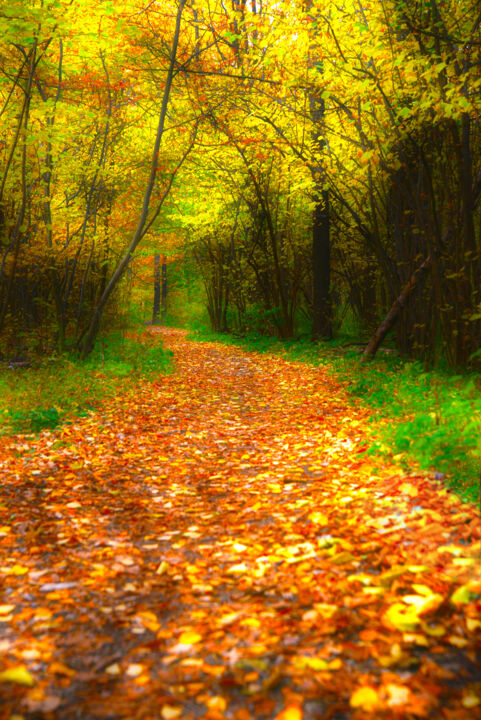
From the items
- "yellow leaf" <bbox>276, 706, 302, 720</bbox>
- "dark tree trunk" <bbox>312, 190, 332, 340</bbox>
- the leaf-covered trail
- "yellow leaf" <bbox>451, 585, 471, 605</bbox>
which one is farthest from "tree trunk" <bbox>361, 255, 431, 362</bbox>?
"yellow leaf" <bbox>276, 706, 302, 720</bbox>

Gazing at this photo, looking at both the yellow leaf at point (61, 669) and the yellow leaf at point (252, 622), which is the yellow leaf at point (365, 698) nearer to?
the yellow leaf at point (252, 622)

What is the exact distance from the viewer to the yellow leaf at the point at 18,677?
2.54 meters

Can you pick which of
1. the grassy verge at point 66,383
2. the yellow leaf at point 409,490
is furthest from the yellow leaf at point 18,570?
the grassy verge at point 66,383

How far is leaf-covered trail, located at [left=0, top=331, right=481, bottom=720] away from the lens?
8.05 ft

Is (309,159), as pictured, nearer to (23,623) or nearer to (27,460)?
(27,460)

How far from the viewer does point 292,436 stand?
709 centimetres

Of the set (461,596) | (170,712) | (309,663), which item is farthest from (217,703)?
(461,596)

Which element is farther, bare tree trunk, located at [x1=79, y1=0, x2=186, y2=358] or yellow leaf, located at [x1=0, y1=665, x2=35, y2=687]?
bare tree trunk, located at [x1=79, y1=0, x2=186, y2=358]

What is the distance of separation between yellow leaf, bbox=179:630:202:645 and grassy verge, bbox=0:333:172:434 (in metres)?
5.25

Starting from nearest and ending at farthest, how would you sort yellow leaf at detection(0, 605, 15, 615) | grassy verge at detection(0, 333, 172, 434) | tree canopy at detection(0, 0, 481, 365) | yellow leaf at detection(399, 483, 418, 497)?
1. yellow leaf at detection(0, 605, 15, 615)
2. yellow leaf at detection(399, 483, 418, 497)
3. tree canopy at detection(0, 0, 481, 365)
4. grassy verge at detection(0, 333, 172, 434)

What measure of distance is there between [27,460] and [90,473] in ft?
3.15

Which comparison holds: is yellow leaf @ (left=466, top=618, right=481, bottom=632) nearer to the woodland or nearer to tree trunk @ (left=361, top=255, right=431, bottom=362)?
the woodland

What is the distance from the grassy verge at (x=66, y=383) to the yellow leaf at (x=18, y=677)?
5.28m

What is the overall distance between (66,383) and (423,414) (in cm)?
662
